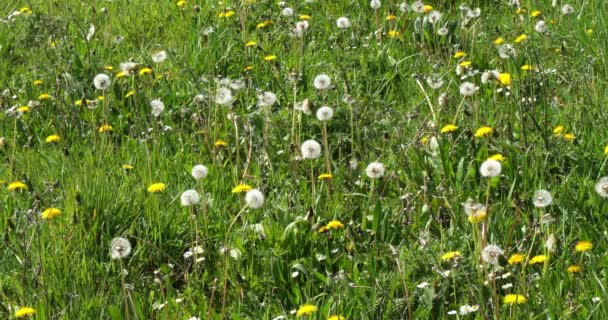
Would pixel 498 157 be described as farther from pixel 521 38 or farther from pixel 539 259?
pixel 521 38

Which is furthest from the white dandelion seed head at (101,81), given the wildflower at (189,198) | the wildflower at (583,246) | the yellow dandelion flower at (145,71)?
the wildflower at (583,246)

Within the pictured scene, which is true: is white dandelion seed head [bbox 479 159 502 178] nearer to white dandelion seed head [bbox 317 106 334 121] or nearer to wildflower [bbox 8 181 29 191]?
white dandelion seed head [bbox 317 106 334 121]

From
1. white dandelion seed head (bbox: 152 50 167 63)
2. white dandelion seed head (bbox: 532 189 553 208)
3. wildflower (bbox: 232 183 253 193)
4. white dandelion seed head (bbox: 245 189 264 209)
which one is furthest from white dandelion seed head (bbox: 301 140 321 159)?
white dandelion seed head (bbox: 152 50 167 63)

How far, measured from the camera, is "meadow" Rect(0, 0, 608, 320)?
2516 mm

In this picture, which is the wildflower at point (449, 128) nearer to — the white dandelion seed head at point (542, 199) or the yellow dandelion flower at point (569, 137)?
the yellow dandelion flower at point (569, 137)

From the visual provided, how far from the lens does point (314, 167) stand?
10.8 ft

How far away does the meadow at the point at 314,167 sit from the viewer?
8.25ft

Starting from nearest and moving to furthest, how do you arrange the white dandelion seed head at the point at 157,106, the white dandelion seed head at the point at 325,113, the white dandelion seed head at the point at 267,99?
the white dandelion seed head at the point at 325,113 → the white dandelion seed head at the point at 267,99 → the white dandelion seed head at the point at 157,106

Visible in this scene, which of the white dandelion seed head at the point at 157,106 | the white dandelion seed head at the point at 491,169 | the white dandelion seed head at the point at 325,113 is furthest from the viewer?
the white dandelion seed head at the point at 157,106

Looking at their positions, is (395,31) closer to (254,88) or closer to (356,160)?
(254,88)

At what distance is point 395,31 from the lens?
438cm

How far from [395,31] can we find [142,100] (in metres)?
1.14

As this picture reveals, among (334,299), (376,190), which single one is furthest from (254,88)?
(334,299)

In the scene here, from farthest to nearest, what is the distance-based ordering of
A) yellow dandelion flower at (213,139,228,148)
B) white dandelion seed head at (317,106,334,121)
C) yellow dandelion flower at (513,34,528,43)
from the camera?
yellow dandelion flower at (513,34,528,43) → yellow dandelion flower at (213,139,228,148) → white dandelion seed head at (317,106,334,121)
